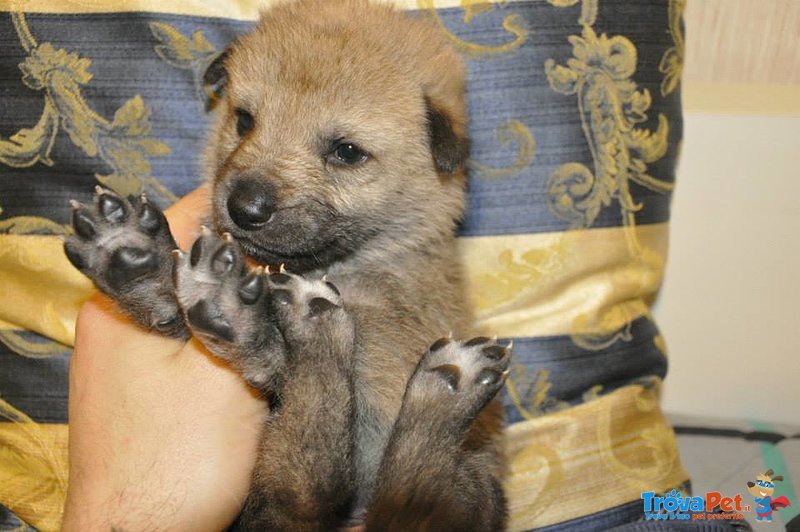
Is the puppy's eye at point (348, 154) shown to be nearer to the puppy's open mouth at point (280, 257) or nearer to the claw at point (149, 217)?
the puppy's open mouth at point (280, 257)

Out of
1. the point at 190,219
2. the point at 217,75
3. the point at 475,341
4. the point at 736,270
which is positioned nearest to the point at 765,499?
the point at 736,270

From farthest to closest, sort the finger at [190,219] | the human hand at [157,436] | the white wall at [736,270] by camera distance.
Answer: the white wall at [736,270] < the finger at [190,219] < the human hand at [157,436]

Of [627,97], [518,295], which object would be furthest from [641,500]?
[627,97]

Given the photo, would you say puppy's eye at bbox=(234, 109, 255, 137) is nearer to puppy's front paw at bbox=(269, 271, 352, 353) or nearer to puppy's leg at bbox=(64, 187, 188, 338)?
puppy's leg at bbox=(64, 187, 188, 338)

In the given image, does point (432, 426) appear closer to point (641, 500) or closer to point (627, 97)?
point (641, 500)

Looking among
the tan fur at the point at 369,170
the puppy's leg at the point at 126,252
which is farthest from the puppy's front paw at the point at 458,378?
the puppy's leg at the point at 126,252
